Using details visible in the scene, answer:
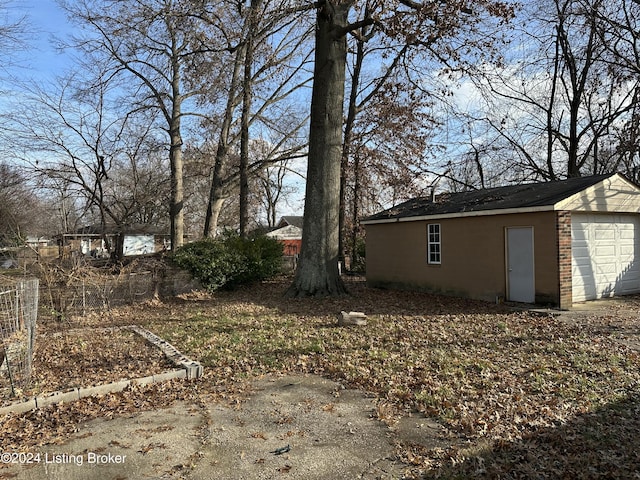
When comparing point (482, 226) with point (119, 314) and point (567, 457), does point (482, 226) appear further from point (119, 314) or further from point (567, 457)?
point (119, 314)

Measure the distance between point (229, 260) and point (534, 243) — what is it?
9.14 m

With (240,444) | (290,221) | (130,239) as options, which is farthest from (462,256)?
(290,221)

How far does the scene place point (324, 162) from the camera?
12445 millimetres

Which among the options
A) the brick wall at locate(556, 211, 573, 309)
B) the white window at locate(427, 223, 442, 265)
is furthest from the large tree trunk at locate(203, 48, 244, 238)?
the brick wall at locate(556, 211, 573, 309)

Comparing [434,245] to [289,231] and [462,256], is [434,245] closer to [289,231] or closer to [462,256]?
[462,256]

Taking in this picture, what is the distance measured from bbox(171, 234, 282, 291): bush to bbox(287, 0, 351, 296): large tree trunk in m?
2.74

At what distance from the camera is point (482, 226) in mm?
11781

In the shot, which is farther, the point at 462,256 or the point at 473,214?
the point at 462,256

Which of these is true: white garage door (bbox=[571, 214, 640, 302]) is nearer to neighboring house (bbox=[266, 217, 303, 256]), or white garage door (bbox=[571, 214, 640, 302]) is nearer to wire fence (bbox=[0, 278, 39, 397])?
wire fence (bbox=[0, 278, 39, 397])

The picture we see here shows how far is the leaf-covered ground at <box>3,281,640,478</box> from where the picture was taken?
363 centimetres

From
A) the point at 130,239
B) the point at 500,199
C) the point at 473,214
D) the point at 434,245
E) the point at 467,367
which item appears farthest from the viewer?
the point at 130,239

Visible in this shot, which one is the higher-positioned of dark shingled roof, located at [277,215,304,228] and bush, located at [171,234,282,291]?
dark shingled roof, located at [277,215,304,228]

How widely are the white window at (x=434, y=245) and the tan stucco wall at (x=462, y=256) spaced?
0.44 ft

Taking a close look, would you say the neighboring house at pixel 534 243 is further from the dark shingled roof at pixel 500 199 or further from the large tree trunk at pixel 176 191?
the large tree trunk at pixel 176 191
